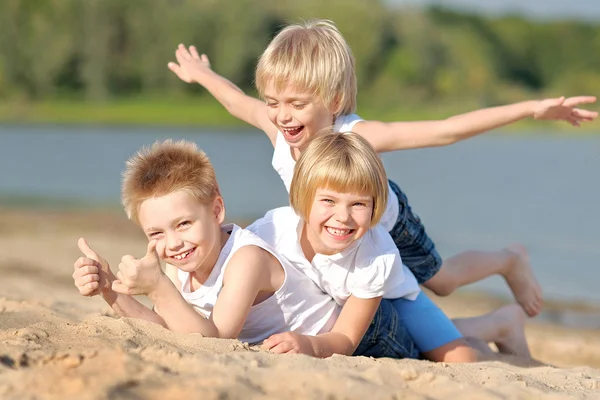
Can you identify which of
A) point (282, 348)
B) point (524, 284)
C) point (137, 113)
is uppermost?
point (137, 113)

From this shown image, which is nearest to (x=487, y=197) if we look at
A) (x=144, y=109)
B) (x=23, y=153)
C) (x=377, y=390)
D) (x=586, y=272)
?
(x=586, y=272)

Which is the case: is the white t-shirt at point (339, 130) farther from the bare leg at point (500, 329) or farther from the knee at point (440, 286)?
the bare leg at point (500, 329)

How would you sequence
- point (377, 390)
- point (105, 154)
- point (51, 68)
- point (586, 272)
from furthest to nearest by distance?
point (51, 68) < point (105, 154) < point (586, 272) < point (377, 390)

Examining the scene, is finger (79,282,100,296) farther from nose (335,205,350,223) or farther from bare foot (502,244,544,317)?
bare foot (502,244,544,317)

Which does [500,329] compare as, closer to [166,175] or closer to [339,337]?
[339,337]

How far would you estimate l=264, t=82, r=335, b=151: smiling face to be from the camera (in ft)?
12.4

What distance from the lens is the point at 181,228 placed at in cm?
326

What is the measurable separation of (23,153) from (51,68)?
1204 cm

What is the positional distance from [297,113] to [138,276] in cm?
117

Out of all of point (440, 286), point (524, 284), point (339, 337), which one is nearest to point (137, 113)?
point (524, 284)

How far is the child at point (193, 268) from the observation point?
313 cm

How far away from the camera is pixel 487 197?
58.5 ft

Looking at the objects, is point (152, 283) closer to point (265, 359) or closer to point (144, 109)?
point (265, 359)

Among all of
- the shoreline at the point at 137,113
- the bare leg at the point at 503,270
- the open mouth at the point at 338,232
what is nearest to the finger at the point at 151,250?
the open mouth at the point at 338,232
